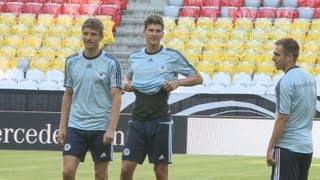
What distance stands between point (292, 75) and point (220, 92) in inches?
541

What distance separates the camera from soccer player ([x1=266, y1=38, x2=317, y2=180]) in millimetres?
8086

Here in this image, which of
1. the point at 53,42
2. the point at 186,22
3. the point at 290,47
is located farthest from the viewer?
the point at 186,22

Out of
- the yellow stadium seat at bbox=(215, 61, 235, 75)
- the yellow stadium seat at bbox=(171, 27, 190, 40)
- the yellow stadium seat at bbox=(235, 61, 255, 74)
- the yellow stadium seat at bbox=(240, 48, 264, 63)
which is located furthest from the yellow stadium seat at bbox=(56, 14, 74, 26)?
the yellow stadium seat at bbox=(235, 61, 255, 74)

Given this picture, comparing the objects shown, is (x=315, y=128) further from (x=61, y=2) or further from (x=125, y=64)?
(x=61, y=2)

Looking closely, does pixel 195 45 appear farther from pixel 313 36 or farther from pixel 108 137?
pixel 108 137

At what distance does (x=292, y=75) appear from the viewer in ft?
26.5

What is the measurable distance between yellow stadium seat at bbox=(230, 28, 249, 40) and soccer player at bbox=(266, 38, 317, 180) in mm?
17750

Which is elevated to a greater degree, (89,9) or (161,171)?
(89,9)

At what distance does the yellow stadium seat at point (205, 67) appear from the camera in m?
24.7

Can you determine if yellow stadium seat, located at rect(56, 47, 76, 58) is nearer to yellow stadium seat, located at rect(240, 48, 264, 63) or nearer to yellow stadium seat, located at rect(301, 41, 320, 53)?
yellow stadium seat, located at rect(240, 48, 264, 63)

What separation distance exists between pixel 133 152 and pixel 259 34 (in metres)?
16.3

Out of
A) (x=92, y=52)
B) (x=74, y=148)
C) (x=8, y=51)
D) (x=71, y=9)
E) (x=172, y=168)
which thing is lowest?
(x=172, y=168)

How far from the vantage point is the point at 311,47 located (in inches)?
990

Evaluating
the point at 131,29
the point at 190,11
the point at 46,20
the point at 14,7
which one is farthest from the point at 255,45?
the point at 14,7
